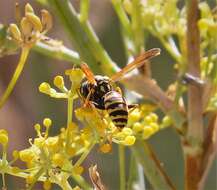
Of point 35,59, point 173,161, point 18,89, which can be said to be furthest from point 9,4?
point 173,161

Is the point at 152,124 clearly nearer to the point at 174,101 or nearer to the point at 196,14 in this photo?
the point at 174,101

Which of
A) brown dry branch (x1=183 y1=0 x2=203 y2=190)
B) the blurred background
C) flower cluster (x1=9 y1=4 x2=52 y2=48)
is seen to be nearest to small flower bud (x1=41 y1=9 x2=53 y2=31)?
flower cluster (x1=9 y1=4 x2=52 y2=48)

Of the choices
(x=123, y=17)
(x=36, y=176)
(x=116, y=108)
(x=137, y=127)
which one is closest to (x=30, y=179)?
(x=36, y=176)

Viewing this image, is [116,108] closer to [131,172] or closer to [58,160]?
[58,160]

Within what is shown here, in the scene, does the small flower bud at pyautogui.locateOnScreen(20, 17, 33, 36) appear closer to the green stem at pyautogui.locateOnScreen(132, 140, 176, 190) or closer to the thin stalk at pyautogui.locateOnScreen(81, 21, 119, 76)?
the thin stalk at pyautogui.locateOnScreen(81, 21, 119, 76)

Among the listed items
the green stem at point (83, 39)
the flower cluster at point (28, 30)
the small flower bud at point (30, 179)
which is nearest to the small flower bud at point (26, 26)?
the flower cluster at point (28, 30)
